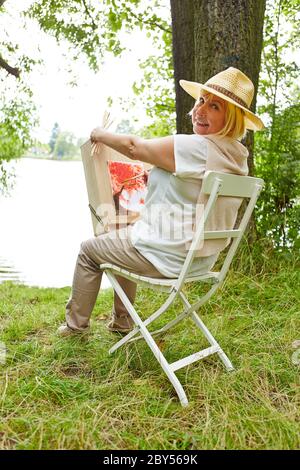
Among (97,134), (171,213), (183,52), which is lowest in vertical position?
(171,213)

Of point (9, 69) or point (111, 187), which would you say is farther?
point (9, 69)

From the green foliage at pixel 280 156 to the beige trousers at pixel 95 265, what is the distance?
2.15 meters

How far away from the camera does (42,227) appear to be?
35.4ft

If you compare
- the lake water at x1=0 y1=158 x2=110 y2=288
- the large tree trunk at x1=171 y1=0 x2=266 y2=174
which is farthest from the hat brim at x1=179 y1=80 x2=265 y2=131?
the lake water at x1=0 y1=158 x2=110 y2=288

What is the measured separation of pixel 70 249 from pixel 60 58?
130 inches

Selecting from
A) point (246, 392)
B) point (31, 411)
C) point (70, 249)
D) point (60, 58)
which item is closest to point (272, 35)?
point (60, 58)

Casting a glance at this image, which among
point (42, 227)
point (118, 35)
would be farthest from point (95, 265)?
point (42, 227)

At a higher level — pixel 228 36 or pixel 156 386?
pixel 228 36

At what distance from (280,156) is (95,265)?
2495mm

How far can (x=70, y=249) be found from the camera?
932 cm

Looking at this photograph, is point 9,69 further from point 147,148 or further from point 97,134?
point 147,148

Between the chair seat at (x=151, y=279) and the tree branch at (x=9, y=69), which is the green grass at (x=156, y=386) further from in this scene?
the tree branch at (x=9, y=69)

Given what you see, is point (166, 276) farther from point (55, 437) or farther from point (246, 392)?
point (55, 437)

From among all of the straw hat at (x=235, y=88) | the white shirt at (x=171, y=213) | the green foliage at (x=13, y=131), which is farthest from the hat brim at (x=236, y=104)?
the green foliage at (x=13, y=131)
